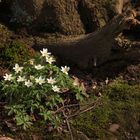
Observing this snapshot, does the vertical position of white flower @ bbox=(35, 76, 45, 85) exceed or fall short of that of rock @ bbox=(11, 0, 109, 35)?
it falls short

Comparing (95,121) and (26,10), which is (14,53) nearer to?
(26,10)

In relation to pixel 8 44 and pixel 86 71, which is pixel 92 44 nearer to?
pixel 86 71

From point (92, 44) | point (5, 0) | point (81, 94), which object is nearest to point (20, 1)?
point (5, 0)

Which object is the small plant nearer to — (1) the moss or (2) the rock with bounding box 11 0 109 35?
(1) the moss

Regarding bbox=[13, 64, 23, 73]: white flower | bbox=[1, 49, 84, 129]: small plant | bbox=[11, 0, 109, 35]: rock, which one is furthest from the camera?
bbox=[11, 0, 109, 35]: rock

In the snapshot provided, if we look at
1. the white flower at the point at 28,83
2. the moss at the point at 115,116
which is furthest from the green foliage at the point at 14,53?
the moss at the point at 115,116

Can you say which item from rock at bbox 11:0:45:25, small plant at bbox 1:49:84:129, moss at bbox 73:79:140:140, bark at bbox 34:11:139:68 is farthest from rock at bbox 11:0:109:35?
moss at bbox 73:79:140:140
